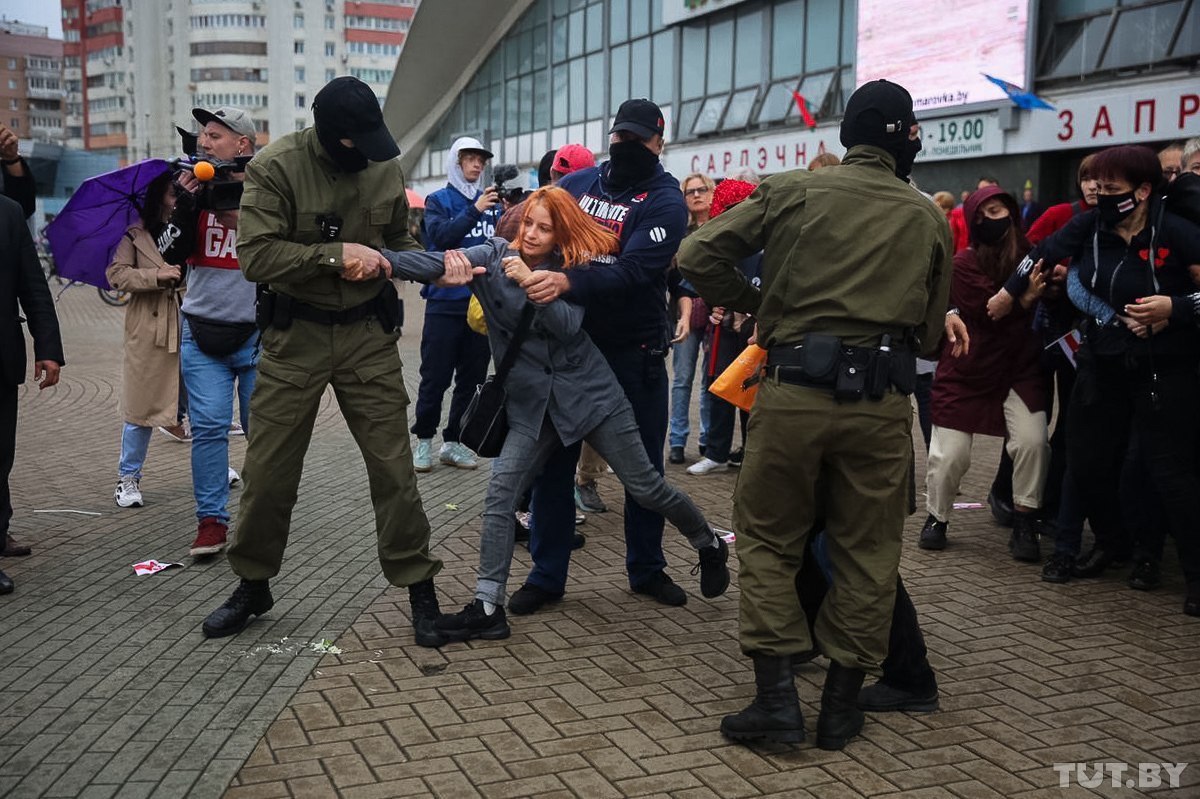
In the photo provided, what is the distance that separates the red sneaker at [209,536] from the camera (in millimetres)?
5859

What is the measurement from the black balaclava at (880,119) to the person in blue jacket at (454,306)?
4.09 m

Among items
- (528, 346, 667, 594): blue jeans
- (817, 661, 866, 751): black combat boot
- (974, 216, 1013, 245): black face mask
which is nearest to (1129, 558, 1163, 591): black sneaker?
(974, 216, 1013, 245): black face mask

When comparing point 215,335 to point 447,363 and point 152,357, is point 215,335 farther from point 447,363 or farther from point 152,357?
point 447,363

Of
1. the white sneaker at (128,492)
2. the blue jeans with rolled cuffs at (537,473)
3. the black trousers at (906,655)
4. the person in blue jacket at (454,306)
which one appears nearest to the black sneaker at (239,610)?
the blue jeans with rolled cuffs at (537,473)

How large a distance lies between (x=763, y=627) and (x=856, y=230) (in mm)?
1269

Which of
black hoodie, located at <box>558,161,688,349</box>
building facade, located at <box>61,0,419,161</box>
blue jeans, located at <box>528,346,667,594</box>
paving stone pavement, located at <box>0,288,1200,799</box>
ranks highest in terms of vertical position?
building facade, located at <box>61,0,419,161</box>

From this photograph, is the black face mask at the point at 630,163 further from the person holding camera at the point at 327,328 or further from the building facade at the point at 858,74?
the building facade at the point at 858,74

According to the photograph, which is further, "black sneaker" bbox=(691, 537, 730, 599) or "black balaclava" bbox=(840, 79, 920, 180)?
"black sneaker" bbox=(691, 537, 730, 599)

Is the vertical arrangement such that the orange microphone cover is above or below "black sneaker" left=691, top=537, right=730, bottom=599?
above

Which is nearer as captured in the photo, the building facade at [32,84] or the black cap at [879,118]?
the black cap at [879,118]

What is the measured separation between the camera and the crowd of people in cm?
378

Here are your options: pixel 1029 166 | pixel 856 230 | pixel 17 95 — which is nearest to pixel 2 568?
pixel 856 230

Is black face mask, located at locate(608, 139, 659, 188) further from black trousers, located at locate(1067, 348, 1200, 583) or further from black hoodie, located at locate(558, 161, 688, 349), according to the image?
black trousers, located at locate(1067, 348, 1200, 583)

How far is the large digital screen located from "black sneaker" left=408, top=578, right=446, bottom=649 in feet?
58.4
